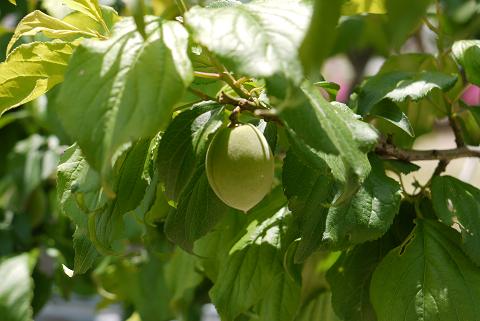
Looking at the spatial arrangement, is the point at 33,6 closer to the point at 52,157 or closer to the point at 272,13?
the point at 52,157

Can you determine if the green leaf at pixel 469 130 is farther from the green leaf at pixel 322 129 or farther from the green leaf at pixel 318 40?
the green leaf at pixel 318 40

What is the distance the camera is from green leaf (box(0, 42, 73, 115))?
0.44m

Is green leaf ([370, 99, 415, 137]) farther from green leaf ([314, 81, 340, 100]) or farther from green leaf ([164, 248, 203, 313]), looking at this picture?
green leaf ([164, 248, 203, 313])

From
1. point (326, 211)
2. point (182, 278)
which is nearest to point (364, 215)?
point (326, 211)

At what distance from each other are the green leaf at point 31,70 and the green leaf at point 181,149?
3.0 inches

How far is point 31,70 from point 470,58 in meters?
0.32

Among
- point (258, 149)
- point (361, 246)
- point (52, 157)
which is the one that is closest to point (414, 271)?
point (361, 246)

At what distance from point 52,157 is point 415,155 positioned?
2.20ft

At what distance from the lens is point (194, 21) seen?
0.34 metres

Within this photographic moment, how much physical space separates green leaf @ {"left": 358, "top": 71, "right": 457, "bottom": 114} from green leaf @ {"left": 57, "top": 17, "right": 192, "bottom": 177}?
0.73 feet

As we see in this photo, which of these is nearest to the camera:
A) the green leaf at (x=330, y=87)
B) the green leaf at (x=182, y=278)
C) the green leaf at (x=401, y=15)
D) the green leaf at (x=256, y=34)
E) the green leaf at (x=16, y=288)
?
the green leaf at (x=401, y=15)

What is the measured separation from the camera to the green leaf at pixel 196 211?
0.47 m

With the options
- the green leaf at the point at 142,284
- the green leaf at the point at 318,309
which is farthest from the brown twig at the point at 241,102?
the green leaf at the point at 142,284

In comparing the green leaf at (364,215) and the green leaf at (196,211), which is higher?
the green leaf at (364,215)
